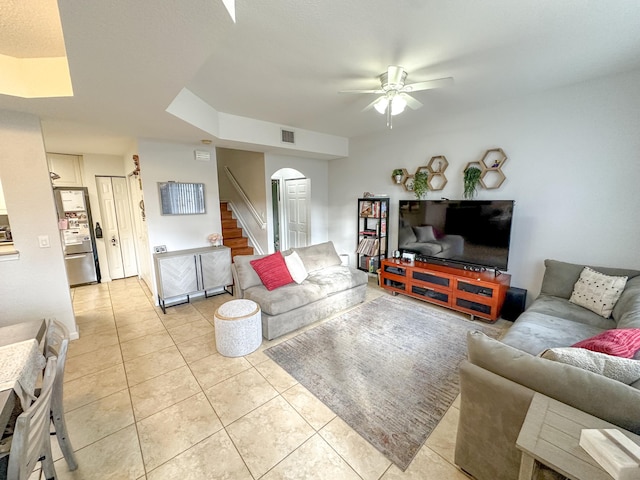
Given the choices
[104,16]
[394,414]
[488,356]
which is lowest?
[394,414]

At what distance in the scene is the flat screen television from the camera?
3.25 metres

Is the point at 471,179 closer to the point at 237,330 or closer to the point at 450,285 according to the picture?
the point at 450,285

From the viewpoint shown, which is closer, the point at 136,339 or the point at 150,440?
the point at 150,440

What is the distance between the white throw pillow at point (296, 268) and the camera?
336 centimetres

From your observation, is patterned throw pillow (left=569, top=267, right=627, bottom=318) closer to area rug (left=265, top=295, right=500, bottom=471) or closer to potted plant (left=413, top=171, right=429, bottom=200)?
area rug (left=265, top=295, right=500, bottom=471)

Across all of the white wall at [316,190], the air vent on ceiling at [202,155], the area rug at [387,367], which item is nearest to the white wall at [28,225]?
the air vent on ceiling at [202,155]

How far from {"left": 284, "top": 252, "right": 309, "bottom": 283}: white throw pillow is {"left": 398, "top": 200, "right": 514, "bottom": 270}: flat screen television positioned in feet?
6.09

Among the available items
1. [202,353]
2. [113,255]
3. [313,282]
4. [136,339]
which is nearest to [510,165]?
[313,282]

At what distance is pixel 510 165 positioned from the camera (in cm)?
334

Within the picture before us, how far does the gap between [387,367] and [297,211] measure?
4.31 meters

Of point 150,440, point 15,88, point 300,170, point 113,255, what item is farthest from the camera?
point 300,170

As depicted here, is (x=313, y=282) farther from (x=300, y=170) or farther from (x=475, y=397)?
(x=300, y=170)

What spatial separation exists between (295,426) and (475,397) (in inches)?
46.6

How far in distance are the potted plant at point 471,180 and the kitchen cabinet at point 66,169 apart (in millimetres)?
6317
